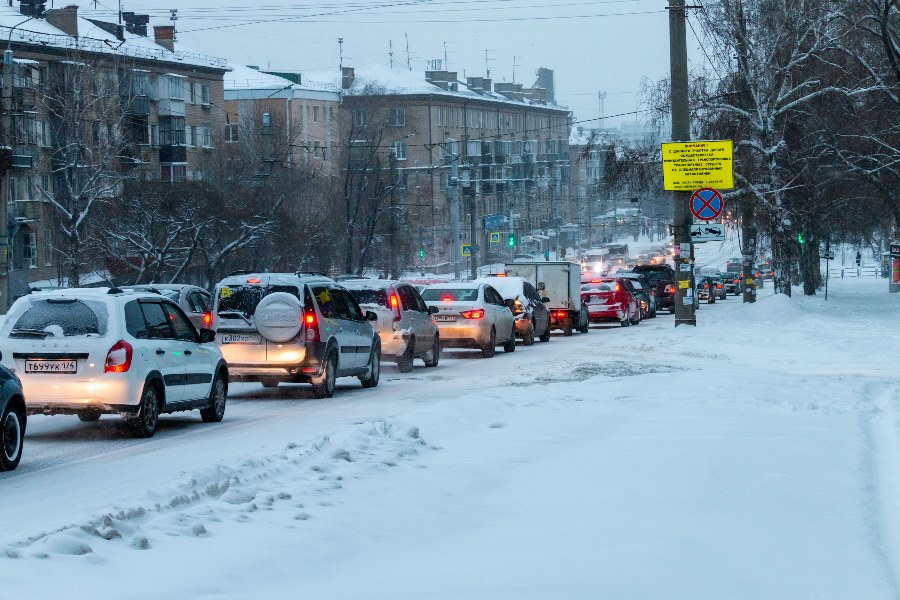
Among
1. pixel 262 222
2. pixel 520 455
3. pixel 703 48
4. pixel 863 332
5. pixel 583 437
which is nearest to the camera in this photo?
pixel 520 455

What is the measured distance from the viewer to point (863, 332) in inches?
1394

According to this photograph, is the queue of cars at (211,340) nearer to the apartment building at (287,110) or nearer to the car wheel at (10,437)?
the car wheel at (10,437)

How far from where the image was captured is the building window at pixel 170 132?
273 feet

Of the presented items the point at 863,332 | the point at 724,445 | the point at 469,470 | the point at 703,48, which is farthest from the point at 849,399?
the point at 703,48

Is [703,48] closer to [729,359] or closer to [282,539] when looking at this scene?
[729,359]

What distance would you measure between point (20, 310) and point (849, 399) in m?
9.61

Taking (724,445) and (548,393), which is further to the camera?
(548,393)

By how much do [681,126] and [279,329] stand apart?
58.8 feet

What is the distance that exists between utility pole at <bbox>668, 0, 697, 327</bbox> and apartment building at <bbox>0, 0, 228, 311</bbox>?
2854cm

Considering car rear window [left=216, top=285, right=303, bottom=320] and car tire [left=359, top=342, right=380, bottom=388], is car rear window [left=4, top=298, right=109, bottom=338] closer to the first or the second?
car rear window [left=216, top=285, right=303, bottom=320]

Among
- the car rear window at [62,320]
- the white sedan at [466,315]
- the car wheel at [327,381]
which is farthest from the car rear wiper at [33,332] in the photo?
the white sedan at [466,315]

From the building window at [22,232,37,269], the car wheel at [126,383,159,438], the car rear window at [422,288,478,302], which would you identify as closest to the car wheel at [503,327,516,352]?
the car rear window at [422,288,478,302]

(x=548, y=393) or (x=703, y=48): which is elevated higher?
(x=703, y=48)

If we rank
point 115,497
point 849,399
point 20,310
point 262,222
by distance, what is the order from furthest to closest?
1. point 262,222
2. point 849,399
3. point 20,310
4. point 115,497
